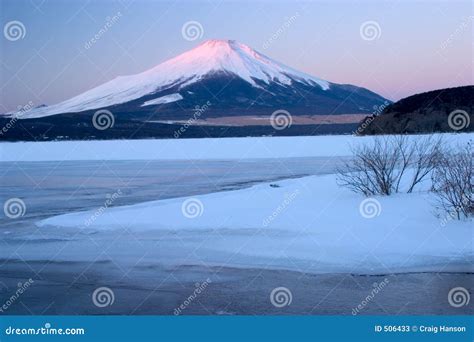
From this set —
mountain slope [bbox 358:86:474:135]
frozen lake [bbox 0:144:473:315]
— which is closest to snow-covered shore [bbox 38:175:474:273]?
frozen lake [bbox 0:144:473:315]

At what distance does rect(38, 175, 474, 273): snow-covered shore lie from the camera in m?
5.41

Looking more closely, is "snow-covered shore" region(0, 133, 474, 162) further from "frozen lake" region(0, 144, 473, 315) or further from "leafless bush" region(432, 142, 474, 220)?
"frozen lake" region(0, 144, 473, 315)

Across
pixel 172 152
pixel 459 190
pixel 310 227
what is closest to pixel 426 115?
pixel 459 190

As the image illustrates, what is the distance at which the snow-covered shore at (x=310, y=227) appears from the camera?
5414mm

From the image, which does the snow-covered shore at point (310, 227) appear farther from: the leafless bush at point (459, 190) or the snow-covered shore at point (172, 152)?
the snow-covered shore at point (172, 152)

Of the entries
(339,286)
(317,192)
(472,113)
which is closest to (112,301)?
(339,286)

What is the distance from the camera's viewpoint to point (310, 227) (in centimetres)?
667

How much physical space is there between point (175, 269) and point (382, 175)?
4148mm

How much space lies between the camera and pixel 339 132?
78.0 feet

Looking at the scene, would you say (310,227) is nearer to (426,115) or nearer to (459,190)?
(459,190)

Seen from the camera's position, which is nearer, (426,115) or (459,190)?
(459,190)

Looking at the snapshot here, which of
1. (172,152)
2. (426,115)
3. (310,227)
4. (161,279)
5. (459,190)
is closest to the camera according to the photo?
(161,279)

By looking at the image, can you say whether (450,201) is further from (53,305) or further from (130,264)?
(53,305)

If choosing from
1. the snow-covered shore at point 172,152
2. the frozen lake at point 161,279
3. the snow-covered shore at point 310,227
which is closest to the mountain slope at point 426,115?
the snow-covered shore at point 172,152
